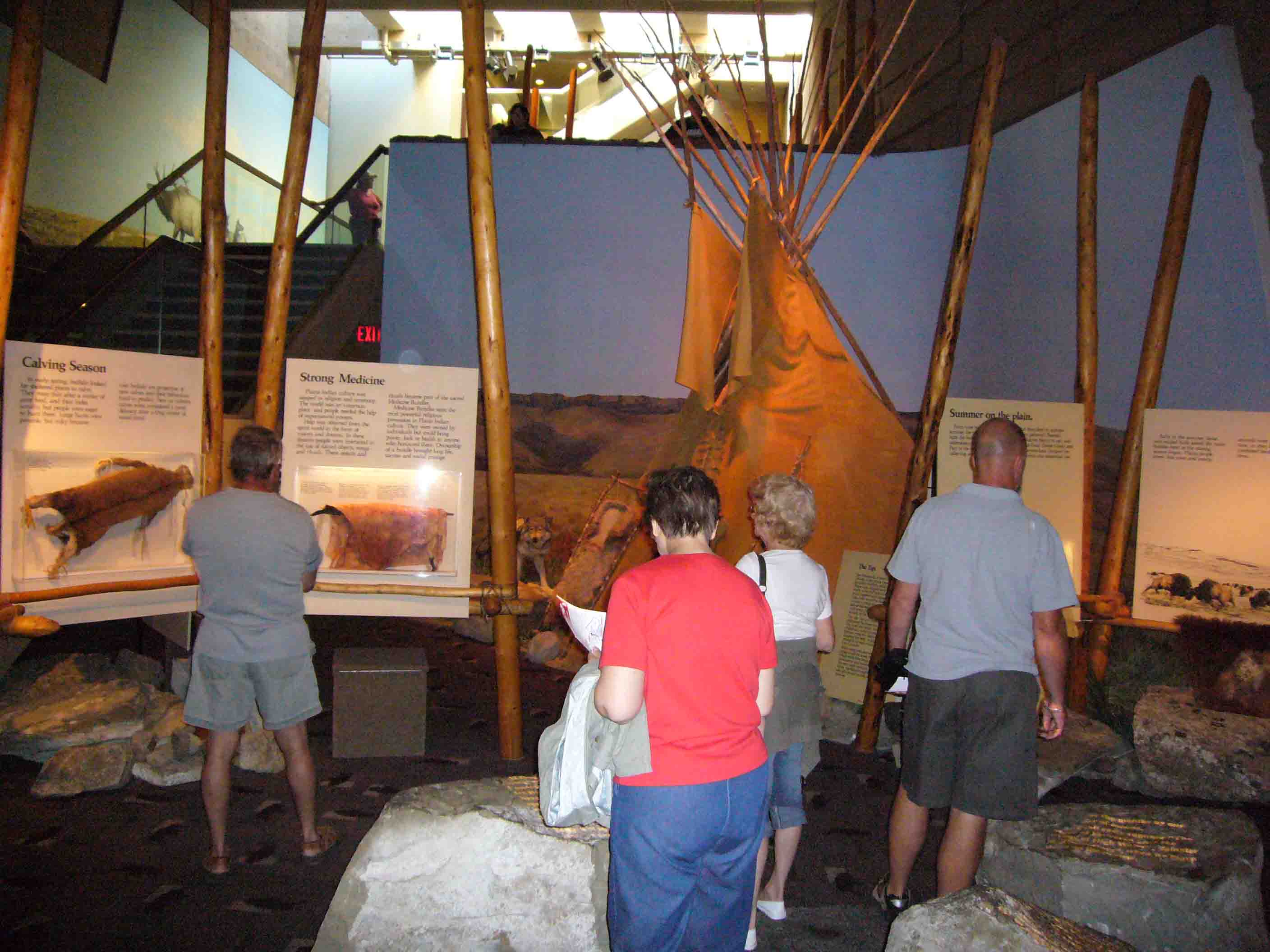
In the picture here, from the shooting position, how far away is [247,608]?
8.17 feet

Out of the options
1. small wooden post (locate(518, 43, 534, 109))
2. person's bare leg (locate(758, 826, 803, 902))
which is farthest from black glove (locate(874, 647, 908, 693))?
small wooden post (locate(518, 43, 534, 109))

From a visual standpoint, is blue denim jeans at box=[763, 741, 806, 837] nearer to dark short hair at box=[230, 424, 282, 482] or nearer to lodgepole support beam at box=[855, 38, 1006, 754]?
lodgepole support beam at box=[855, 38, 1006, 754]

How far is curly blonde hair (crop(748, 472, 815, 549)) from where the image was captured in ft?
7.33

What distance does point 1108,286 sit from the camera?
479 centimetres

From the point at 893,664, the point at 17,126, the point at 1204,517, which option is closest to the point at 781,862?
the point at 893,664

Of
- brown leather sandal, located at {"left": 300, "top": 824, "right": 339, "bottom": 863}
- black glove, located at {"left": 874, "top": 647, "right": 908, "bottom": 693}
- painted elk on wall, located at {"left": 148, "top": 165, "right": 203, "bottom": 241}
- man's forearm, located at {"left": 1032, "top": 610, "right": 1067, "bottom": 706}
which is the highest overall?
painted elk on wall, located at {"left": 148, "top": 165, "right": 203, "bottom": 241}

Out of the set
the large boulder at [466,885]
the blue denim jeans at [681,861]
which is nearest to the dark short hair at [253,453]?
the large boulder at [466,885]

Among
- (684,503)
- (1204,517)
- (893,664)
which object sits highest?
(684,503)

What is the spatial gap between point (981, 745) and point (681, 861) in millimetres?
1022

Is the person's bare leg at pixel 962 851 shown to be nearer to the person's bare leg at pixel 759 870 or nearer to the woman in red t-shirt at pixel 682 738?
the person's bare leg at pixel 759 870

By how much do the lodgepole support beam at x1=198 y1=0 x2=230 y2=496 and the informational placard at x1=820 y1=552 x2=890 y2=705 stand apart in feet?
8.87

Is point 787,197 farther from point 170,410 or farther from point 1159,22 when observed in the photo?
point 170,410

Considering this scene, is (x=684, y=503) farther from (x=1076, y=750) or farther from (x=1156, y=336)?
(x=1156, y=336)

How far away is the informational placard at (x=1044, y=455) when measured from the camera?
394cm
